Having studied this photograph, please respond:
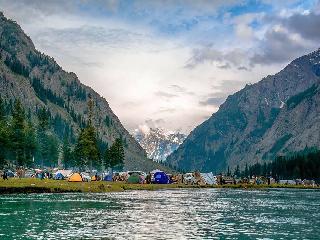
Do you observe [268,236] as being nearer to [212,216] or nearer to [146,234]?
[146,234]

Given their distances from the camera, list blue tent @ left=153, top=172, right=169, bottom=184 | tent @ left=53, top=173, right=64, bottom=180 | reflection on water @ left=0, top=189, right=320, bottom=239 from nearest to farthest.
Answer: reflection on water @ left=0, top=189, right=320, bottom=239
blue tent @ left=153, top=172, right=169, bottom=184
tent @ left=53, top=173, right=64, bottom=180

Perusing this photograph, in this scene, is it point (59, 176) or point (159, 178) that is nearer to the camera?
point (159, 178)

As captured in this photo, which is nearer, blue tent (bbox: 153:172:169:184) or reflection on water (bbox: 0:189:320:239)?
reflection on water (bbox: 0:189:320:239)

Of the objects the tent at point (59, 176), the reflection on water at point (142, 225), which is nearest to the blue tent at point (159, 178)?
the tent at point (59, 176)

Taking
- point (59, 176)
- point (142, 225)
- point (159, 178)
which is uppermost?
point (59, 176)

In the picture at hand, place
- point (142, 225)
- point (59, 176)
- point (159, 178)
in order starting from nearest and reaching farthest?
point (142, 225) < point (159, 178) < point (59, 176)

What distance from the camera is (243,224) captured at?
49.8 m

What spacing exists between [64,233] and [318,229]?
23967mm

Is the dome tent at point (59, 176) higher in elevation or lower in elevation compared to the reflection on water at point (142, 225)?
higher

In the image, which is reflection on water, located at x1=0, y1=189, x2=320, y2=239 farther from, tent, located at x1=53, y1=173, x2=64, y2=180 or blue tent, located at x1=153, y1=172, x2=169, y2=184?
tent, located at x1=53, y1=173, x2=64, y2=180

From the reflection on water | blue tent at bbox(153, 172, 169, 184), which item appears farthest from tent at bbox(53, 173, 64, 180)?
the reflection on water

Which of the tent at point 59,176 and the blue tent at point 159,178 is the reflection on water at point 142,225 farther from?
the tent at point 59,176

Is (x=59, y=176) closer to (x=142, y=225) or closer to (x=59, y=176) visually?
(x=59, y=176)

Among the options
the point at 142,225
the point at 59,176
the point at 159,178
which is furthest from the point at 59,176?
the point at 142,225
